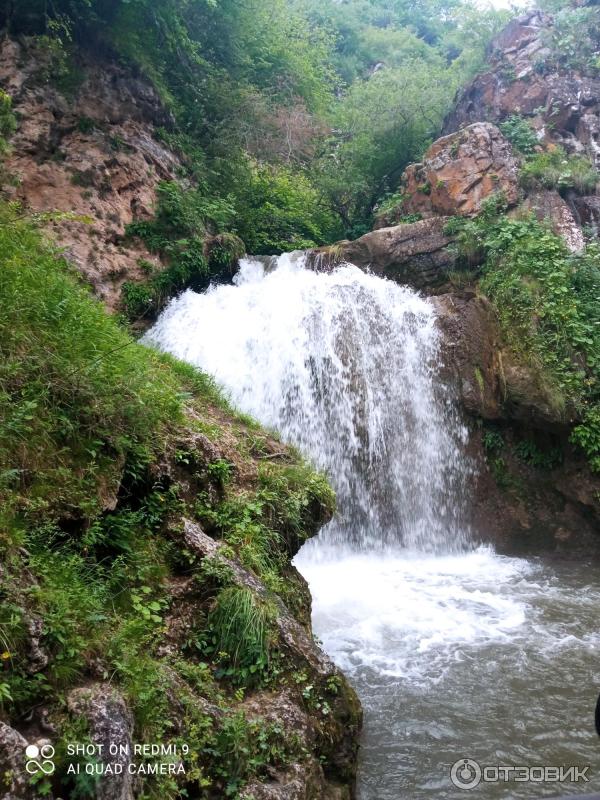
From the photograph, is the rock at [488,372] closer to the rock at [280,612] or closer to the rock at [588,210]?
the rock at [588,210]

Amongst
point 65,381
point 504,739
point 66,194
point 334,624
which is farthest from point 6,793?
point 66,194

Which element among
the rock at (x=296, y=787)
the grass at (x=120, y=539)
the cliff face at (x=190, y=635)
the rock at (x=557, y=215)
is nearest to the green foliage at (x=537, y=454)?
the rock at (x=557, y=215)

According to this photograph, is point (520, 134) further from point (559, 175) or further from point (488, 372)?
point (488, 372)

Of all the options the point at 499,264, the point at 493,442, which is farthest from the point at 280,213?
the point at 493,442

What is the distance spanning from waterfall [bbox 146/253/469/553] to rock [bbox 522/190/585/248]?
3.58 metres

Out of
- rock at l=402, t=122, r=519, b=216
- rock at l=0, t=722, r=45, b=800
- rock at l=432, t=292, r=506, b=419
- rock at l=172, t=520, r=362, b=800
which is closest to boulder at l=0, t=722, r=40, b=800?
rock at l=0, t=722, r=45, b=800

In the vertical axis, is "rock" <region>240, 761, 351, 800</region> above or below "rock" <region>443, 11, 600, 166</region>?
below

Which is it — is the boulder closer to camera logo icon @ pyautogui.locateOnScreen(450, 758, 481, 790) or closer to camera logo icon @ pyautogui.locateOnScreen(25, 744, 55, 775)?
camera logo icon @ pyautogui.locateOnScreen(25, 744, 55, 775)

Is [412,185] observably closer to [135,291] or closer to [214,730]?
[135,291]

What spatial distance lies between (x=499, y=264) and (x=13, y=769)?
1119 cm

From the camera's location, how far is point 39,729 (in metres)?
2.27

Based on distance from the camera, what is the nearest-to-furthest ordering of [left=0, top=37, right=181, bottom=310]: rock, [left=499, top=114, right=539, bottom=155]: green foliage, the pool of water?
the pool of water, [left=0, top=37, right=181, bottom=310]: rock, [left=499, top=114, right=539, bottom=155]: green foliage

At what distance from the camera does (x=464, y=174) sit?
13.1 metres

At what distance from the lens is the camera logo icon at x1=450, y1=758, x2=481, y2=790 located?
3780 millimetres
